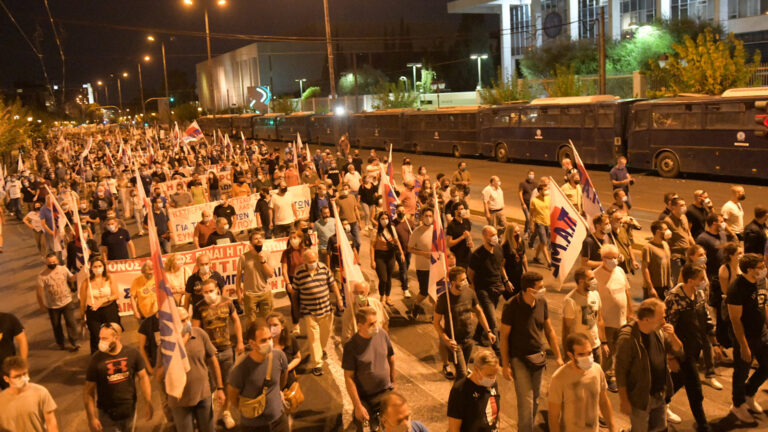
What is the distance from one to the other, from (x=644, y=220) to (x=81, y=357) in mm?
12250

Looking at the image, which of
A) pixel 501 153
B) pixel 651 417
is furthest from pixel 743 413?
pixel 501 153

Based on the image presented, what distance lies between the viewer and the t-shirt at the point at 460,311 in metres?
7.07

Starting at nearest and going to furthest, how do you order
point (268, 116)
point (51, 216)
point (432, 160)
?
1. point (51, 216)
2. point (432, 160)
3. point (268, 116)

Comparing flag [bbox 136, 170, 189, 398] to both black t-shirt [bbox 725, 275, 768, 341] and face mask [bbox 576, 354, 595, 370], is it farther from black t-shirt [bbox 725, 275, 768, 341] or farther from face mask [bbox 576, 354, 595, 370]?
black t-shirt [bbox 725, 275, 768, 341]

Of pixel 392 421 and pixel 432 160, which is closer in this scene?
pixel 392 421

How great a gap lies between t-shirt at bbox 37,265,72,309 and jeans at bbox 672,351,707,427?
771cm

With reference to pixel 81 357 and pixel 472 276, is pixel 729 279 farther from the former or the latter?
pixel 81 357

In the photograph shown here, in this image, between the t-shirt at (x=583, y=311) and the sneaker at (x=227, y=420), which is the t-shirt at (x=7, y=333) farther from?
the t-shirt at (x=583, y=311)

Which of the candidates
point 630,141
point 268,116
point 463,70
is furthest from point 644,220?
point 463,70

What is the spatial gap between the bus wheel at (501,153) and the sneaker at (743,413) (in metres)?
26.7

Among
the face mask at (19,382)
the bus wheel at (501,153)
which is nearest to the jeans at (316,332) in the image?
the face mask at (19,382)

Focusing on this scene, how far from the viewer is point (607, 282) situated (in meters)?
6.88

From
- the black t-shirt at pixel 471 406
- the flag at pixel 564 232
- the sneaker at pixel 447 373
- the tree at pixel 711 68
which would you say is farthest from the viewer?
the tree at pixel 711 68

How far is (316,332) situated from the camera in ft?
26.7
